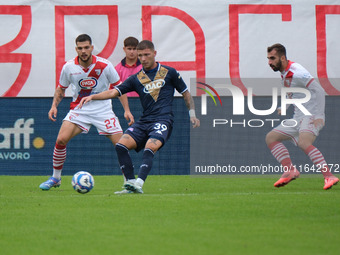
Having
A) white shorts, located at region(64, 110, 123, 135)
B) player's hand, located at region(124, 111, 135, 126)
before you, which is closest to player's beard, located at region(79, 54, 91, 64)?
white shorts, located at region(64, 110, 123, 135)

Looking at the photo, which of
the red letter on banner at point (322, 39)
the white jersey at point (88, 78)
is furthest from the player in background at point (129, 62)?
the red letter on banner at point (322, 39)

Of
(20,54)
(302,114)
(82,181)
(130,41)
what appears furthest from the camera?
(20,54)

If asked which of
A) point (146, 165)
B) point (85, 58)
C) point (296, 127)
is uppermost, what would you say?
point (85, 58)

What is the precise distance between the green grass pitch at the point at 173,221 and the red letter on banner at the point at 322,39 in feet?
12.7

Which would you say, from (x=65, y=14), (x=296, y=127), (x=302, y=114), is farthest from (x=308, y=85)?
(x=65, y=14)

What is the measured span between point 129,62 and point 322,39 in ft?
12.1

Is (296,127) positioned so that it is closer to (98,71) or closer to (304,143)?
(304,143)

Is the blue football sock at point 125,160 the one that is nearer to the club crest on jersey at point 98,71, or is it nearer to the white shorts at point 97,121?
the white shorts at point 97,121

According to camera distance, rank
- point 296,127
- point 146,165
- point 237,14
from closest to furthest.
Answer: point 146,165
point 296,127
point 237,14

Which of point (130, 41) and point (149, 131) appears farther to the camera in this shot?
point (130, 41)

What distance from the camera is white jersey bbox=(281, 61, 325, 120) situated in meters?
11.1

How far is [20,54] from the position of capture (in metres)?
14.5

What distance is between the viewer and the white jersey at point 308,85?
11.1 m

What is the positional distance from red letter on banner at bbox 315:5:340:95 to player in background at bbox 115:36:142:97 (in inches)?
135
